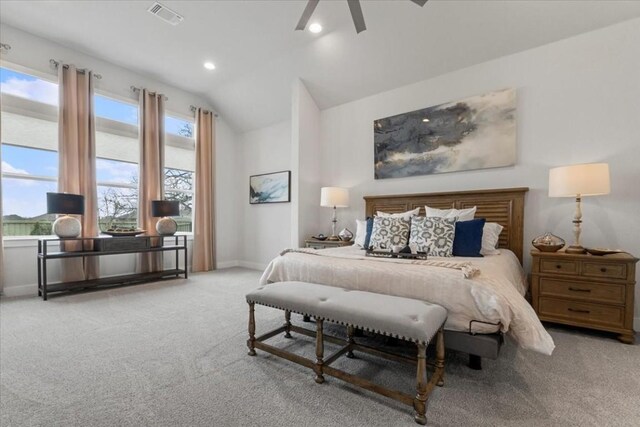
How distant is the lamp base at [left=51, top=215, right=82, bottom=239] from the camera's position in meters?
3.74

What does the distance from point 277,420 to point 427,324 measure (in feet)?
3.01

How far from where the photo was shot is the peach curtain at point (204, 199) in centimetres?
554

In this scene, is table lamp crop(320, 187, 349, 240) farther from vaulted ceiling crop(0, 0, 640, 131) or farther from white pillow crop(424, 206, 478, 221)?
vaulted ceiling crop(0, 0, 640, 131)

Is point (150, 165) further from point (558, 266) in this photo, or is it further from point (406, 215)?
point (558, 266)

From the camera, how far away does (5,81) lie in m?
3.76

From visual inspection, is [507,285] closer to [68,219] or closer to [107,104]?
[68,219]

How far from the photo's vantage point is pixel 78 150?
4.14 meters

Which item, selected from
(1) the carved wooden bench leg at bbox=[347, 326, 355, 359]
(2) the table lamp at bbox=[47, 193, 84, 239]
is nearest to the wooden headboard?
(1) the carved wooden bench leg at bbox=[347, 326, 355, 359]

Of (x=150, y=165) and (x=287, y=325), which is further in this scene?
(x=150, y=165)

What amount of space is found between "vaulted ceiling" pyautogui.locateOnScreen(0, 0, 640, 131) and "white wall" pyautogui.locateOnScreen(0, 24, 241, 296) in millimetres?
155

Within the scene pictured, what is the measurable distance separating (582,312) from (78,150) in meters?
6.26

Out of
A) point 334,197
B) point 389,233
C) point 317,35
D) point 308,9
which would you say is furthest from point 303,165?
point 308,9

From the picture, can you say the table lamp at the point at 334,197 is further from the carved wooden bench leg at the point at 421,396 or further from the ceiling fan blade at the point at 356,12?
the carved wooden bench leg at the point at 421,396

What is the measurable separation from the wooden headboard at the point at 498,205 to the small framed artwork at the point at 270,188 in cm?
256
